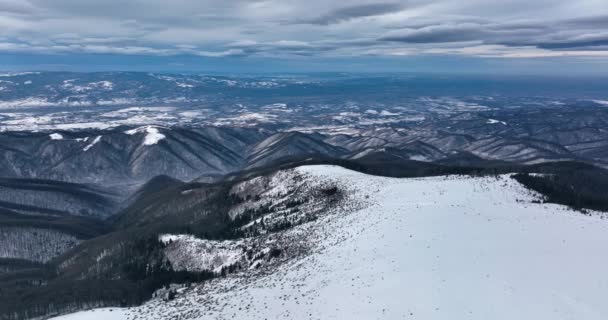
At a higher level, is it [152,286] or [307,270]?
[307,270]

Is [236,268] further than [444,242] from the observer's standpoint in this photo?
Yes

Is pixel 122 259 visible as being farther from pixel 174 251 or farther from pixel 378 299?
pixel 378 299

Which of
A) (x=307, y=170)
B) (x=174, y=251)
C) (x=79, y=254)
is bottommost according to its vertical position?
(x=79, y=254)

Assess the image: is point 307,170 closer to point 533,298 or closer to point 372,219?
point 372,219

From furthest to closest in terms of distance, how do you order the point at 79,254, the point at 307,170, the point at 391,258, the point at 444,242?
the point at 79,254 → the point at 307,170 → the point at 444,242 → the point at 391,258

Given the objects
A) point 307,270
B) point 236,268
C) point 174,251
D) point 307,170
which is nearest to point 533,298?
point 307,270

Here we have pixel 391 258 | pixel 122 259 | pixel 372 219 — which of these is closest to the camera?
pixel 391 258

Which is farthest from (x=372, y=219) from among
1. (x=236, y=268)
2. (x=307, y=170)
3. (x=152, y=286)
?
(x=307, y=170)
